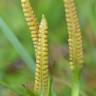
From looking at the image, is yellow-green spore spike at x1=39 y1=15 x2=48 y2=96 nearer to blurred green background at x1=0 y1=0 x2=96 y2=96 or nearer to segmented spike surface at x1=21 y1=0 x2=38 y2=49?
segmented spike surface at x1=21 y1=0 x2=38 y2=49

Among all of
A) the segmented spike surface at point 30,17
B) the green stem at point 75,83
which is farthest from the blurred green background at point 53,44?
the segmented spike surface at point 30,17

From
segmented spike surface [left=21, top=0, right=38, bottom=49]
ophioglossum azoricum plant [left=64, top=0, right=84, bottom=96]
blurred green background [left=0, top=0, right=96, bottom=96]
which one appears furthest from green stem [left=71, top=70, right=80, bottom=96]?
blurred green background [left=0, top=0, right=96, bottom=96]

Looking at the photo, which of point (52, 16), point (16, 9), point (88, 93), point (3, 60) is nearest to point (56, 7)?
point (52, 16)

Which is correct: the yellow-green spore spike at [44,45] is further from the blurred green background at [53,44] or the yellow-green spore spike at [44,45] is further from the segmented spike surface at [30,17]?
the blurred green background at [53,44]

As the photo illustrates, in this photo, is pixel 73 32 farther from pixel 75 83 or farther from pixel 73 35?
pixel 75 83

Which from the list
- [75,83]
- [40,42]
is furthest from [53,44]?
[40,42]

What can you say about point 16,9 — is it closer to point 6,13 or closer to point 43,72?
point 6,13
